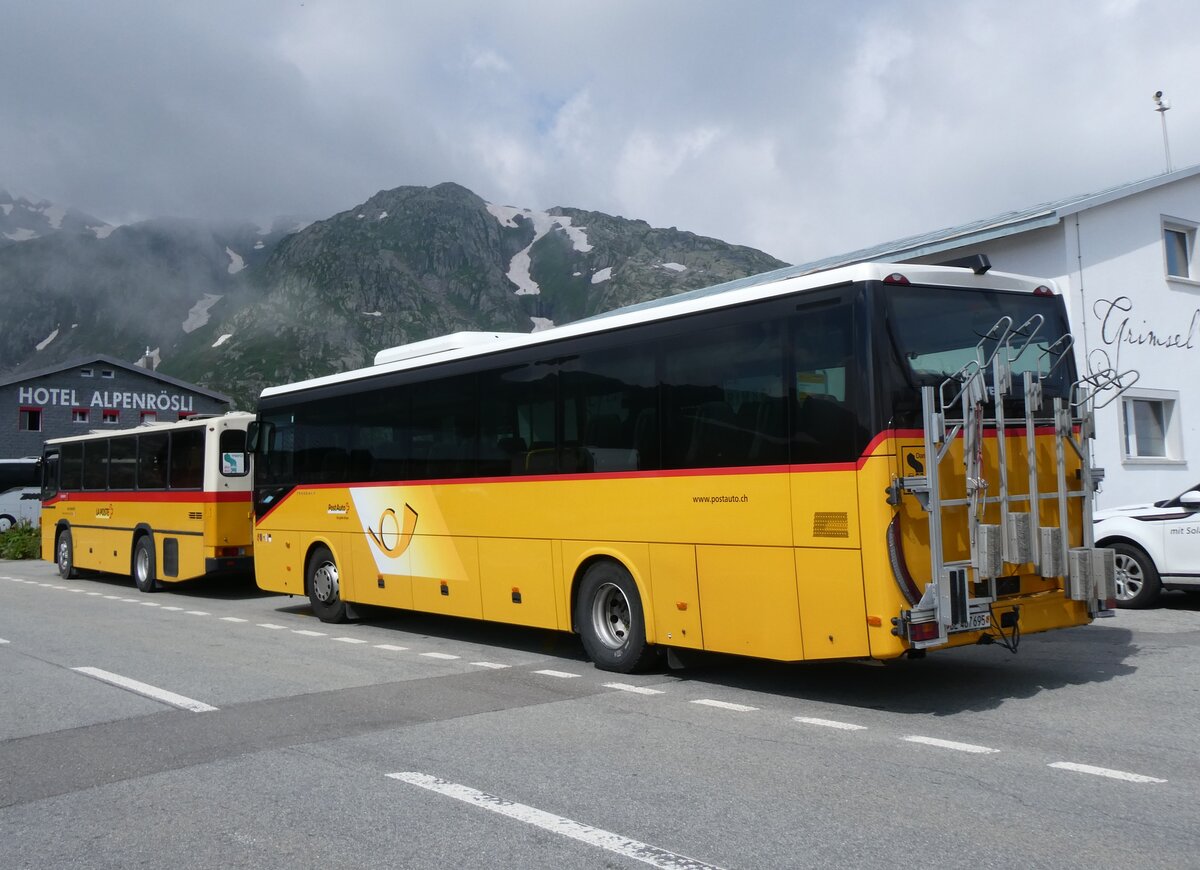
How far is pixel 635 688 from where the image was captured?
28.7 ft

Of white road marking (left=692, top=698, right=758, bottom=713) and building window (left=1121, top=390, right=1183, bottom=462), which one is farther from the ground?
building window (left=1121, top=390, right=1183, bottom=462)

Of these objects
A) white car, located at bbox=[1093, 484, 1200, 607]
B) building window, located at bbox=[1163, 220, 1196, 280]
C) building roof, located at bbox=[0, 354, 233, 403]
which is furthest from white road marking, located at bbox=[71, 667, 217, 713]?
building roof, located at bbox=[0, 354, 233, 403]

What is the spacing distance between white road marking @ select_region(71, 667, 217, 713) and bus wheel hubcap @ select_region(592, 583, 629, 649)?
326cm

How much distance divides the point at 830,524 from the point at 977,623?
4.04ft

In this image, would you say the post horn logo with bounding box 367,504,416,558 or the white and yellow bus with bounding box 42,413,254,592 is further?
the white and yellow bus with bounding box 42,413,254,592

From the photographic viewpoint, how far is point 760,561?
7.93 meters

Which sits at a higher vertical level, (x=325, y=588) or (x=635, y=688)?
(x=325, y=588)

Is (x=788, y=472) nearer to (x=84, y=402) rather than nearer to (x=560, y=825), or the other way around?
(x=560, y=825)

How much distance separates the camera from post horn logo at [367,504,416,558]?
39.1 ft

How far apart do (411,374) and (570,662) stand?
12.4 feet

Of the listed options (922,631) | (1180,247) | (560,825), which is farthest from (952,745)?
(1180,247)

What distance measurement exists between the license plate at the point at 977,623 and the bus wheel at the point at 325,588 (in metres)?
8.34

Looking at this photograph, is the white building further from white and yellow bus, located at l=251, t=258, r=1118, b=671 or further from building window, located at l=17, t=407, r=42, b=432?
building window, located at l=17, t=407, r=42, b=432

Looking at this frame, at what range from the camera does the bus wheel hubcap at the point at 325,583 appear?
13594 millimetres
